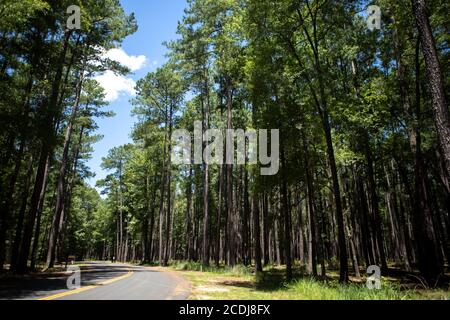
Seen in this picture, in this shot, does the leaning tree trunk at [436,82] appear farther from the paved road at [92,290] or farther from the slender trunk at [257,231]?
the slender trunk at [257,231]

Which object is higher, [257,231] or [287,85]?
[287,85]

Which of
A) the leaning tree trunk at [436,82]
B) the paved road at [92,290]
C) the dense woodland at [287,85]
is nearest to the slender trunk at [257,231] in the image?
the dense woodland at [287,85]

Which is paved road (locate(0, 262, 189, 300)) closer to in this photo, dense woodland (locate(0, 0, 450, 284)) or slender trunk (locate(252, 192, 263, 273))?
dense woodland (locate(0, 0, 450, 284))

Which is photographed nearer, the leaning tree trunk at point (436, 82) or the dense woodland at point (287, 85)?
the leaning tree trunk at point (436, 82)

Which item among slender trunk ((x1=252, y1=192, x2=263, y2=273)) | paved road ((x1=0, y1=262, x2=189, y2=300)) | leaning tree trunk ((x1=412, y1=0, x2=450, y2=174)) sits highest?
→ leaning tree trunk ((x1=412, y1=0, x2=450, y2=174))

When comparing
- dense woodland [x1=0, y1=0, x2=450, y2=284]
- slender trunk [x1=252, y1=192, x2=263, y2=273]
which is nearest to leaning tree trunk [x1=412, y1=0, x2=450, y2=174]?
dense woodland [x1=0, y1=0, x2=450, y2=284]

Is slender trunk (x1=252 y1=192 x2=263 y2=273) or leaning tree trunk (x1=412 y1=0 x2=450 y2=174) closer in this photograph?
leaning tree trunk (x1=412 y1=0 x2=450 y2=174)

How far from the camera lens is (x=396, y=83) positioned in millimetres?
19078

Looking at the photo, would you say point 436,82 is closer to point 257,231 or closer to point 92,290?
point 92,290

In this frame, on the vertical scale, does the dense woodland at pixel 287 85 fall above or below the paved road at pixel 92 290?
above

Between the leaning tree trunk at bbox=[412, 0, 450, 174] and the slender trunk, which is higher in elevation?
the leaning tree trunk at bbox=[412, 0, 450, 174]

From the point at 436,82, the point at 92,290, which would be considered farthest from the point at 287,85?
the point at 92,290
